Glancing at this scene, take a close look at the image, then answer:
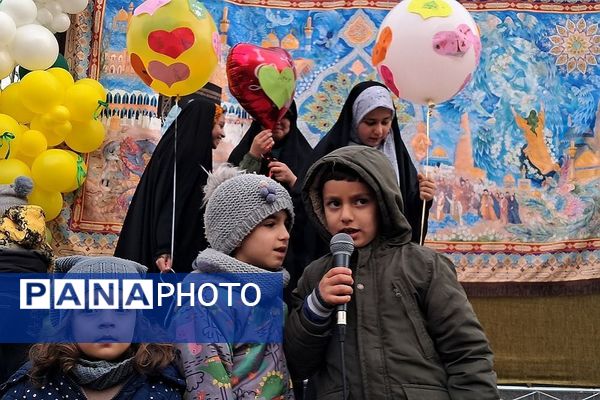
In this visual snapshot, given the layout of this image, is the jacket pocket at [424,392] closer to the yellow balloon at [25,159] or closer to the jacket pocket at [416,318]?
the jacket pocket at [416,318]

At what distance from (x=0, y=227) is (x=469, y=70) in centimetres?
193

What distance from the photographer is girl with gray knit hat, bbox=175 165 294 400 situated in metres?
2.11

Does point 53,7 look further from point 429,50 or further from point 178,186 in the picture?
point 429,50

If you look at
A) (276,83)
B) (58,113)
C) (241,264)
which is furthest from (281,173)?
(58,113)

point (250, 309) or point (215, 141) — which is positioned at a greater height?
point (215, 141)

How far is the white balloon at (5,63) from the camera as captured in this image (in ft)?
13.9

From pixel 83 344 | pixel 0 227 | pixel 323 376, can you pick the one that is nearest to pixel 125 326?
pixel 83 344

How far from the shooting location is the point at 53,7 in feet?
15.1

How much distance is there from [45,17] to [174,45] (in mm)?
1605

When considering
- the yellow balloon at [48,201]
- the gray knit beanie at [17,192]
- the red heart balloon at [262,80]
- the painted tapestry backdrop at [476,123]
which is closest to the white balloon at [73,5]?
the painted tapestry backdrop at [476,123]

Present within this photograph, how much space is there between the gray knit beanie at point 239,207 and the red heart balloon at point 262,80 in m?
0.80

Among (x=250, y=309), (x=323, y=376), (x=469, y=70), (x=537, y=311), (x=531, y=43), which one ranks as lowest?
(x=537, y=311)

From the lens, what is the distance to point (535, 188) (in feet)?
16.0

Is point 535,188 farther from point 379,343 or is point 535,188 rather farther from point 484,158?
point 379,343
